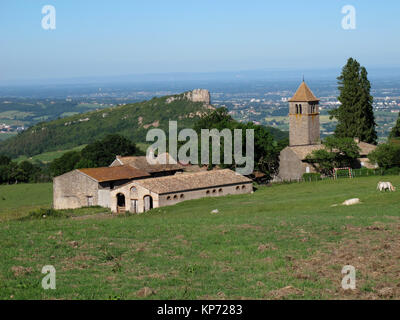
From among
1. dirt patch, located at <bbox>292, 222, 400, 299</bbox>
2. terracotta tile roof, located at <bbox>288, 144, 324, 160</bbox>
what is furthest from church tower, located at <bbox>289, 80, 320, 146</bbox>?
dirt patch, located at <bbox>292, 222, 400, 299</bbox>

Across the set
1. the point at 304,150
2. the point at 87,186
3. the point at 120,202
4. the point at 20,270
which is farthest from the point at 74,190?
the point at 20,270

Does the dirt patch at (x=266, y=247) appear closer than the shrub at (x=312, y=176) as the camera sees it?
Yes

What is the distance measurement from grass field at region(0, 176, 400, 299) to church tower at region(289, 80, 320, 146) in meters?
48.9

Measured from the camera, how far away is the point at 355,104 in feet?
260

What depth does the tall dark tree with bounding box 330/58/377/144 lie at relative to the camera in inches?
3123

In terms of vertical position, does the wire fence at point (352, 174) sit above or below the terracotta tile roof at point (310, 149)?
below

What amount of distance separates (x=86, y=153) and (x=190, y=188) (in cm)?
4686

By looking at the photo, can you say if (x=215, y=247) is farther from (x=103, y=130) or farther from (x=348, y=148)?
(x=103, y=130)

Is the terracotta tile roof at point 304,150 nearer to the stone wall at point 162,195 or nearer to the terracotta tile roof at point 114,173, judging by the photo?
the stone wall at point 162,195

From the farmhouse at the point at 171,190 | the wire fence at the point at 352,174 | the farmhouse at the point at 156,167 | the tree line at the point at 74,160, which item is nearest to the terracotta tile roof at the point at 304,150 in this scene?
the wire fence at the point at 352,174

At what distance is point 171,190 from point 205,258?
3657cm

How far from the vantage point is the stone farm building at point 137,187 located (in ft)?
185

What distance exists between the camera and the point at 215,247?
21.3m
